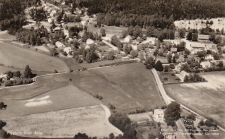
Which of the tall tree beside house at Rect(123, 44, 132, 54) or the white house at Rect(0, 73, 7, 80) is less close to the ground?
the tall tree beside house at Rect(123, 44, 132, 54)

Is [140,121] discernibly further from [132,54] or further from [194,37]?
[194,37]

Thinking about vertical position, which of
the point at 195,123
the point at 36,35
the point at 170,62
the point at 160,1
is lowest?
the point at 195,123

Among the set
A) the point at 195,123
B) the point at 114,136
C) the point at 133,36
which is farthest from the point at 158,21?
the point at 114,136

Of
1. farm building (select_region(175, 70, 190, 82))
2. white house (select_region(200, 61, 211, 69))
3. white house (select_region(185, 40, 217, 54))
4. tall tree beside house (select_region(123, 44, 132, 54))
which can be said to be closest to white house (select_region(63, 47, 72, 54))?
tall tree beside house (select_region(123, 44, 132, 54))

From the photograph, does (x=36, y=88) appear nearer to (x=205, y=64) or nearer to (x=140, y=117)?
(x=140, y=117)

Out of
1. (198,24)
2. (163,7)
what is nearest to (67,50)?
(163,7)

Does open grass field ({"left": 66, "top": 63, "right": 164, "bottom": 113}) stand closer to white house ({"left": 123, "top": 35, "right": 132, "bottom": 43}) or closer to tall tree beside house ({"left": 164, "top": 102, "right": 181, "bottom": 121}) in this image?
tall tree beside house ({"left": 164, "top": 102, "right": 181, "bottom": 121})
